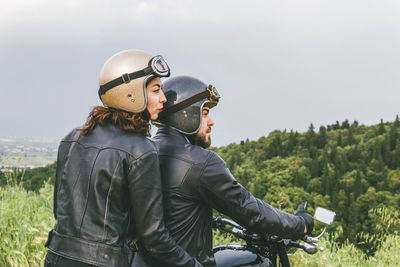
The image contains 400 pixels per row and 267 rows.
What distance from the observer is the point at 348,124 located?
16275 cm

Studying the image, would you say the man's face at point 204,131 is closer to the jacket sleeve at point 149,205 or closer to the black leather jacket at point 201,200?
the black leather jacket at point 201,200

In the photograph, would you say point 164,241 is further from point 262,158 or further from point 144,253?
point 262,158

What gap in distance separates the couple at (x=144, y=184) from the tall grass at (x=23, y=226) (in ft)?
6.98

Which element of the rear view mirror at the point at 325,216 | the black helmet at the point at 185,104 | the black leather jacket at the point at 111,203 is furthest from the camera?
the black helmet at the point at 185,104

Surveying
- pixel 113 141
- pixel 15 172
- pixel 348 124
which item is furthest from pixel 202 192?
pixel 348 124

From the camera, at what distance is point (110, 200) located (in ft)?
7.91

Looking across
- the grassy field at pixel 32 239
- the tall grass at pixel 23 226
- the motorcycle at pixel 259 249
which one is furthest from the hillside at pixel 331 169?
the motorcycle at pixel 259 249

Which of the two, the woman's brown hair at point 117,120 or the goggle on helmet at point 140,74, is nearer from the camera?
the woman's brown hair at point 117,120

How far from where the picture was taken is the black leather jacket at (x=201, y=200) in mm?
2719

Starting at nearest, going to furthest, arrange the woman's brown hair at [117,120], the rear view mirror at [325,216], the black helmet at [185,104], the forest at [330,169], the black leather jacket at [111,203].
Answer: the black leather jacket at [111,203] < the woman's brown hair at [117,120] < the rear view mirror at [325,216] < the black helmet at [185,104] < the forest at [330,169]

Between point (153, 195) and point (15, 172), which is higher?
point (153, 195)

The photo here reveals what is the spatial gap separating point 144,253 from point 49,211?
4357 mm

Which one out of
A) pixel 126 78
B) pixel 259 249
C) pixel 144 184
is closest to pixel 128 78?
pixel 126 78

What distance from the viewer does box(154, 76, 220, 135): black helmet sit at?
307 centimetres
